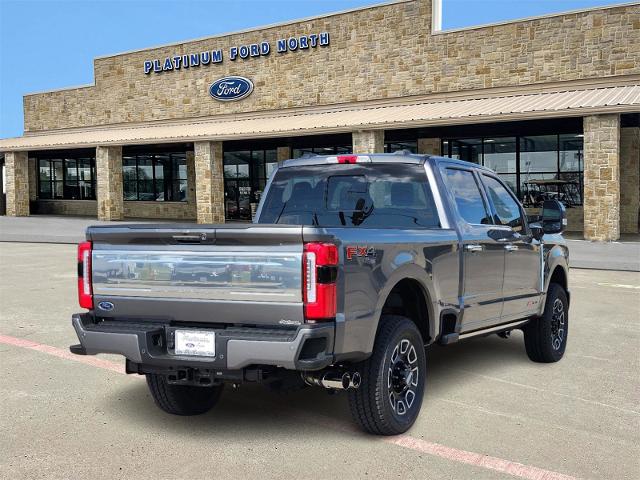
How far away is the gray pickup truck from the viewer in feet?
13.5

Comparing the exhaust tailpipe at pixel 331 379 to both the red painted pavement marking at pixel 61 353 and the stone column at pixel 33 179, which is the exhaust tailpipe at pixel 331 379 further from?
the stone column at pixel 33 179

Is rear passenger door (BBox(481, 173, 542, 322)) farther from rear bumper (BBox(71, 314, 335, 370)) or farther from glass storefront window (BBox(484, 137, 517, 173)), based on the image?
glass storefront window (BBox(484, 137, 517, 173))

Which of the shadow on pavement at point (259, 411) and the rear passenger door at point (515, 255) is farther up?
the rear passenger door at point (515, 255)

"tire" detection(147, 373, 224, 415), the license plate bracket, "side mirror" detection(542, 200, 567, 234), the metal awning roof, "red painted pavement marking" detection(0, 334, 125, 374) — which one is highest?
the metal awning roof

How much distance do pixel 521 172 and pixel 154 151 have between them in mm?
20013

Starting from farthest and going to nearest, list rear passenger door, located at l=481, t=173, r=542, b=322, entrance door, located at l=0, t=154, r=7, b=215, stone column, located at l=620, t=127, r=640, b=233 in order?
entrance door, located at l=0, t=154, r=7, b=215 < stone column, located at l=620, t=127, r=640, b=233 < rear passenger door, located at l=481, t=173, r=542, b=322

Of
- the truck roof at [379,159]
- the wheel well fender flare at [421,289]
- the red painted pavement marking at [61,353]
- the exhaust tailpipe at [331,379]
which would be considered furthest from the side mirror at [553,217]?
the red painted pavement marking at [61,353]

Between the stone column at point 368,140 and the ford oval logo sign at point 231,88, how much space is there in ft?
31.5

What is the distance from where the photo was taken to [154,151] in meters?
38.2

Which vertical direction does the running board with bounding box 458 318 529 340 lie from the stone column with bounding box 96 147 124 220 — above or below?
below

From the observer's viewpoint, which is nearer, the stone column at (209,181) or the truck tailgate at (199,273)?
the truck tailgate at (199,273)

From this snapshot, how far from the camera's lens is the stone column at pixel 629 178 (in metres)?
25.3

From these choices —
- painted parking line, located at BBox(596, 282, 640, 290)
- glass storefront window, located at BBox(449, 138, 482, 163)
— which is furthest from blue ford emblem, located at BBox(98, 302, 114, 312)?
glass storefront window, located at BBox(449, 138, 482, 163)

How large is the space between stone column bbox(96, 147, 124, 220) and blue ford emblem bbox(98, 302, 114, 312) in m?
29.8
